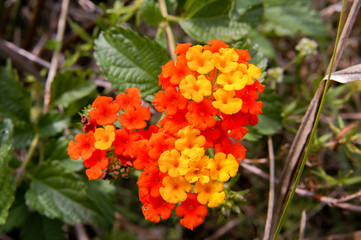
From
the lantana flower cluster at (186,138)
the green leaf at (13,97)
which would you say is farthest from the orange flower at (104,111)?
the green leaf at (13,97)

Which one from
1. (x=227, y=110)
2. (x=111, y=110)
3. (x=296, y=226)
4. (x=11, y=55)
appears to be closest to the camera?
(x=227, y=110)

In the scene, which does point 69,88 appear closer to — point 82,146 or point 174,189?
point 82,146

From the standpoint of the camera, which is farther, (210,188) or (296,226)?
(296,226)

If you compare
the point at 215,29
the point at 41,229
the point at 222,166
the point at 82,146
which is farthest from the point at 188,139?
the point at 41,229

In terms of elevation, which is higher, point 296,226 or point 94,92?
point 94,92

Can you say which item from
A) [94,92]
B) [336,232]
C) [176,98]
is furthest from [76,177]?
[336,232]

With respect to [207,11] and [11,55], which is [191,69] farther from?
[11,55]

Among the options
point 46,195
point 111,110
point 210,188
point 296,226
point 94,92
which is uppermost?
point 111,110
